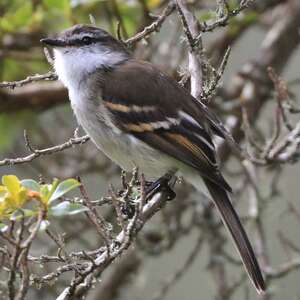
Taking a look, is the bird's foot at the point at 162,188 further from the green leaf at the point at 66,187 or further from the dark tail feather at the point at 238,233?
the green leaf at the point at 66,187

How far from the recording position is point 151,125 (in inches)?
131

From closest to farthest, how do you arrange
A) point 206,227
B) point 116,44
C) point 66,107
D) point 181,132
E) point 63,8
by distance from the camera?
point 181,132 < point 116,44 < point 63,8 < point 206,227 < point 66,107

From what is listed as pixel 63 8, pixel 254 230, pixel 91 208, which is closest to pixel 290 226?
pixel 254 230

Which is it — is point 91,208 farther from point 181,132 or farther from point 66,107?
point 66,107

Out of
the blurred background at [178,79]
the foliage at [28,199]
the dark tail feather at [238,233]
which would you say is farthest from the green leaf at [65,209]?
the blurred background at [178,79]

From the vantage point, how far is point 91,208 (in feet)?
7.14

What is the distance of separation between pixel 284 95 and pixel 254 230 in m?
1.34

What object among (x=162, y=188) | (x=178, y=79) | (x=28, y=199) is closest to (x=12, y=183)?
(x=28, y=199)

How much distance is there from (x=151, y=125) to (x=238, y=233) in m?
0.59

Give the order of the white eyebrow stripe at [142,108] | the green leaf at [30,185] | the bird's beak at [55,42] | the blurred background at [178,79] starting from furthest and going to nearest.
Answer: the blurred background at [178,79]
the bird's beak at [55,42]
the white eyebrow stripe at [142,108]
the green leaf at [30,185]

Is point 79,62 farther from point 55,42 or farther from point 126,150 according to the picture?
point 126,150

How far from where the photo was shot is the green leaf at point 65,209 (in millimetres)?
2133

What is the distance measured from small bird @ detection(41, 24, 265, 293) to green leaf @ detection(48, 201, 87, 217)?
3.61ft

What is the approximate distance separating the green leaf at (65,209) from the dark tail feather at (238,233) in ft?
3.50
